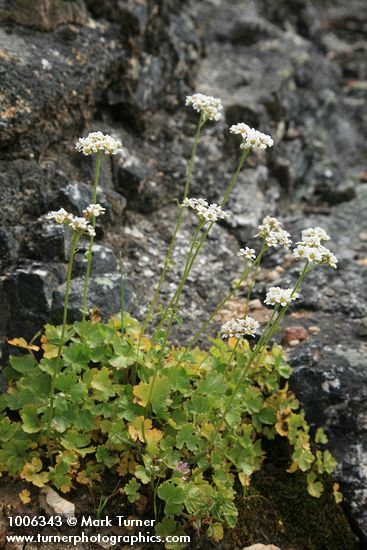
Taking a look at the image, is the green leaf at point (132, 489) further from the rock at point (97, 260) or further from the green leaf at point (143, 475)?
the rock at point (97, 260)

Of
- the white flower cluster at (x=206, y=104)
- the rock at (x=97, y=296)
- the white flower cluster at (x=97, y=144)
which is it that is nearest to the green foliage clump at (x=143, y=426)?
the rock at (x=97, y=296)

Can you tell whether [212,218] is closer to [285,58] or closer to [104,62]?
[104,62]

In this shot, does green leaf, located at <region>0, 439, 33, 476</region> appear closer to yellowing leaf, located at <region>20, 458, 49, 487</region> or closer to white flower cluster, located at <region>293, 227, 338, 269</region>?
yellowing leaf, located at <region>20, 458, 49, 487</region>

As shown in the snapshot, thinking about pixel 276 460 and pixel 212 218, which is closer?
pixel 212 218

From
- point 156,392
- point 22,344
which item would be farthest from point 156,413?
point 22,344

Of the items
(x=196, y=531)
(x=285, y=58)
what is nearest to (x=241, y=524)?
(x=196, y=531)
